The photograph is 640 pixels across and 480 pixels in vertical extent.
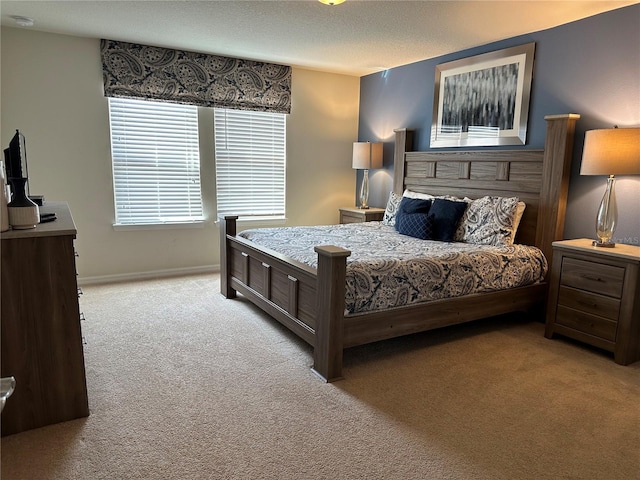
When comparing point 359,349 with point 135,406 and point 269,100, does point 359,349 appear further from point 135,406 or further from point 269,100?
point 269,100

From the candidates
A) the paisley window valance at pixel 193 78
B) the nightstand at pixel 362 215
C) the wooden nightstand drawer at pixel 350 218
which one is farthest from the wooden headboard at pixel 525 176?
the paisley window valance at pixel 193 78

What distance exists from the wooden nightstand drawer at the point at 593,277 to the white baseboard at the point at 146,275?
3642 mm

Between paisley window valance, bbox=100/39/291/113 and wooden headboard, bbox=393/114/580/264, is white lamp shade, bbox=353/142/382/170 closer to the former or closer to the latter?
wooden headboard, bbox=393/114/580/264

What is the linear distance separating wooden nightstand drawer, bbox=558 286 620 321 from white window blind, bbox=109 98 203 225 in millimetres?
3777

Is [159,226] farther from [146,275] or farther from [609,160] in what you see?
[609,160]

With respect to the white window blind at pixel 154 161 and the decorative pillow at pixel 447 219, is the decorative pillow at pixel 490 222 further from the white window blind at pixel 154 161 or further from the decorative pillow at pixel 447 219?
the white window blind at pixel 154 161

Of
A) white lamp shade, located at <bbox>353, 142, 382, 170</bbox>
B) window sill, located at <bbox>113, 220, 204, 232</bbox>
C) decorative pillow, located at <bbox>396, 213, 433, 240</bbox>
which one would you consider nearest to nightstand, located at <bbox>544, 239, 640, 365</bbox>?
decorative pillow, located at <bbox>396, 213, 433, 240</bbox>

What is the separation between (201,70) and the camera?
4.60m

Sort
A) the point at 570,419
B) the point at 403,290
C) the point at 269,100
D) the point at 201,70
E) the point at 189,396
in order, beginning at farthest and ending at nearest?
the point at 269,100
the point at 201,70
the point at 403,290
the point at 189,396
the point at 570,419

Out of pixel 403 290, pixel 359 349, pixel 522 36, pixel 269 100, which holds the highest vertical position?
pixel 522 36

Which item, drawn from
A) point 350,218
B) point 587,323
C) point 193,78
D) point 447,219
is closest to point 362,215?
point 350,218

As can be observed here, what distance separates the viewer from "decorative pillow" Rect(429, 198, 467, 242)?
372cm

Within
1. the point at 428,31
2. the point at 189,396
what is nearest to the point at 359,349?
the point at 189,396

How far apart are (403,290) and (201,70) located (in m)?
3.36
